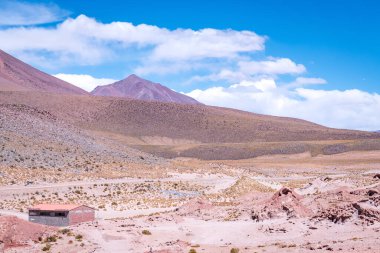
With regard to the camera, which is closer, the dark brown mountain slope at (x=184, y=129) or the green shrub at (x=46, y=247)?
the green shrub at (x=46, y=247)

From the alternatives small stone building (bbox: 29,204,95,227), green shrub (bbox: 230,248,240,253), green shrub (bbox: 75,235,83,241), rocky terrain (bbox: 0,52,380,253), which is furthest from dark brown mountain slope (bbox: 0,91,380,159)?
green shrub (bbox: 230,248,240,253)

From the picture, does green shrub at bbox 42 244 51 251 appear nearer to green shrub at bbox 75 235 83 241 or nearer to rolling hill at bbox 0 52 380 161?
green shrub at bbox 75 235 83 241

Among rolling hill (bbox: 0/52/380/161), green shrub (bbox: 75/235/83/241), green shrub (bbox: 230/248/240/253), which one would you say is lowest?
green shrub (bbox: 75/235/83/241)

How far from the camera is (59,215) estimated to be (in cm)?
3441

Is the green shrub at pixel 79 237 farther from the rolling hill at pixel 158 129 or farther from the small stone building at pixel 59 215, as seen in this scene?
the rolling hill at pixel 158 129

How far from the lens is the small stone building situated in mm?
34250

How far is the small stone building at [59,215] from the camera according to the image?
34.2 meters

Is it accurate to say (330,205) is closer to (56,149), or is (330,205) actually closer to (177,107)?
(56,149)

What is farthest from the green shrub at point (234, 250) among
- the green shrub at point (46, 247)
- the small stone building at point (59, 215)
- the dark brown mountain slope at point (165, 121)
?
the dark brown mountain slope at point (165, 121)

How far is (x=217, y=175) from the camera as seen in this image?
80.2m

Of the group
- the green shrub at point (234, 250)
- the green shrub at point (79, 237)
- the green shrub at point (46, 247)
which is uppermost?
the green shrub at point (234, 250)

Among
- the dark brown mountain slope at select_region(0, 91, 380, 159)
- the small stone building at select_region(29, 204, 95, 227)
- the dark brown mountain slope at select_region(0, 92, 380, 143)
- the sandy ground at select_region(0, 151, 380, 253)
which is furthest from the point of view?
the dark brown mountain slope at select_region(0, 92, 380, 143)

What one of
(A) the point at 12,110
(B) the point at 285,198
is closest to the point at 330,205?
(B) the point at 285,198

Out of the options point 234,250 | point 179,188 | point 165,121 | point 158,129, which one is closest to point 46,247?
point 234,250
